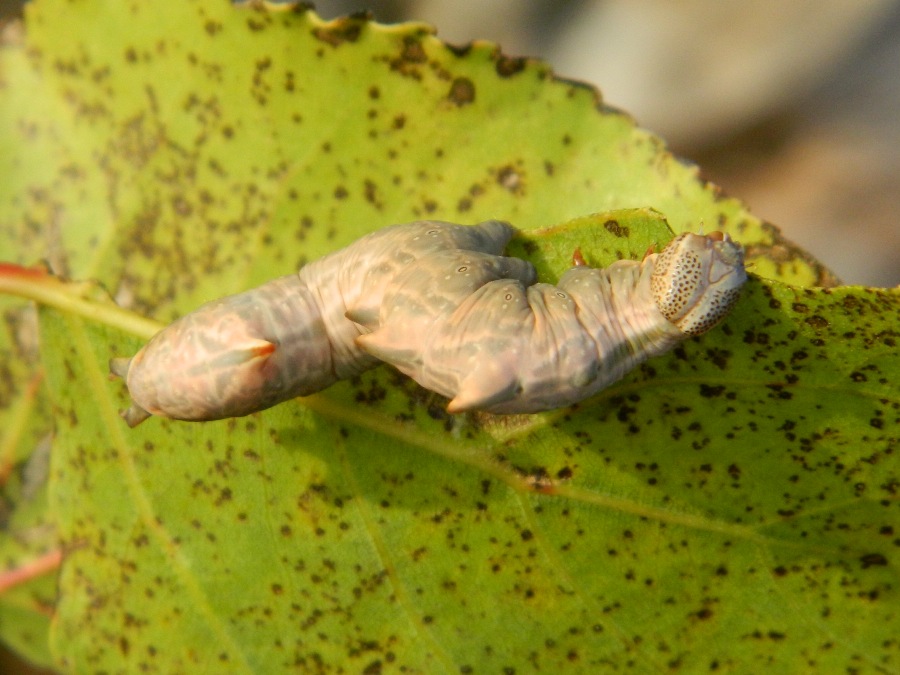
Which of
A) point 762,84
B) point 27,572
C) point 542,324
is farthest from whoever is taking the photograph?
point 762,84

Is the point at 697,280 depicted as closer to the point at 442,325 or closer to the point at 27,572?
the point at 442,325

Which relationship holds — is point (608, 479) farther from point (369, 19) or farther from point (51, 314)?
point (51, 314)

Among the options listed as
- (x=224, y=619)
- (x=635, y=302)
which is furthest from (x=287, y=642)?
(x=635, y=302)

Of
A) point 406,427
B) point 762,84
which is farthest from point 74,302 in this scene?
point 762,84

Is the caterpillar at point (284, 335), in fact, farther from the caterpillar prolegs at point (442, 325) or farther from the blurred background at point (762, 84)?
the blurred background at point (762, 84)

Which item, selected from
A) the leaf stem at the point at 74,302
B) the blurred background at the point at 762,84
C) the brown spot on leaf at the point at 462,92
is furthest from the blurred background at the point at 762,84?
the leaf stem at the point at 74,302

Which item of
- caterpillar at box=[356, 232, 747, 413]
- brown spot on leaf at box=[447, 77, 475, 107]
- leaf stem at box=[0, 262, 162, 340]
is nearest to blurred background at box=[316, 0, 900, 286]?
brown spot on leaf at box=[447, 77, 475, 107]

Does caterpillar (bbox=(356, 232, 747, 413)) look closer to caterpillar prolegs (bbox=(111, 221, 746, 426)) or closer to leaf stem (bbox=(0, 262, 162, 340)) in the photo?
caterpillar prolegs (bbox=(111, 221, 746, 426))
